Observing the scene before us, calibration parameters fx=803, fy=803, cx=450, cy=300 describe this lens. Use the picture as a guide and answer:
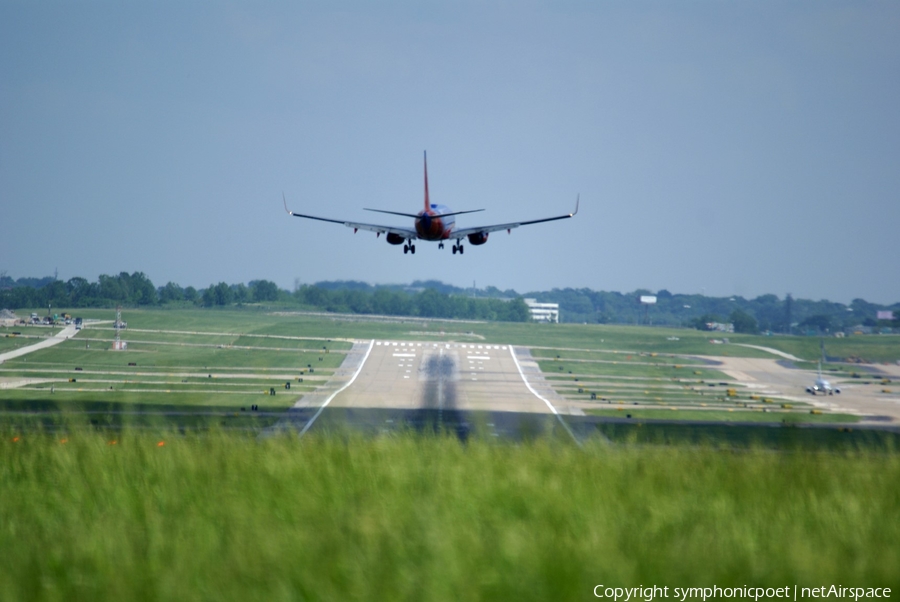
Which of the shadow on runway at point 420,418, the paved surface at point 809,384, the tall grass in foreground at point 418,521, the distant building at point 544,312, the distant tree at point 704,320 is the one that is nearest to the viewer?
the tall grass in foreground at point 418,521

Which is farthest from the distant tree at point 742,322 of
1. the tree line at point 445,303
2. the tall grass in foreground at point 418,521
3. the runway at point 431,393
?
the tall grass in foreground at point 418,521

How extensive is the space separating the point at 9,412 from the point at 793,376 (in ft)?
156

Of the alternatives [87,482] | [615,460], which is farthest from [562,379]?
[87,482]

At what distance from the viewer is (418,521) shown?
8.38 metres

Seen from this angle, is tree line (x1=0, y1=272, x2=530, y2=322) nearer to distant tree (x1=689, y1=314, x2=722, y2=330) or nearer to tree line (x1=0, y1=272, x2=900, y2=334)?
tree line (x1=0, y1=272, x2=900, y2=334)

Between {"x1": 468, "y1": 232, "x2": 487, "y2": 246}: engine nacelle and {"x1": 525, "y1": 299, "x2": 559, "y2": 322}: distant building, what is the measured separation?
67.6 m

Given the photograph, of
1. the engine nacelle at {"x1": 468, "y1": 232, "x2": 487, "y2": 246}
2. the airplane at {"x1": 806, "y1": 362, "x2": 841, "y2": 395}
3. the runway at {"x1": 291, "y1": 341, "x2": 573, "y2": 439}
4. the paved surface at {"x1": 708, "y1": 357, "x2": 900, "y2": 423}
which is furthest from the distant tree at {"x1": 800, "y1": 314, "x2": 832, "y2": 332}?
the engine nacelle at {"x1": 468, "y1": 232, "x2": 487, "y2": 246}

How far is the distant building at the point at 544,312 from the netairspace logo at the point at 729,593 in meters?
94.9

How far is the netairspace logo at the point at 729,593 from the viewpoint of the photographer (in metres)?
6.78

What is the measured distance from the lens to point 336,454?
42.5ft

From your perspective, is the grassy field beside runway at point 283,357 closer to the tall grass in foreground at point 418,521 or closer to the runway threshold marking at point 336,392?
the runway threshold marking at point 336,392

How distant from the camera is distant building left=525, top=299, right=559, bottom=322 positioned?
359 ft

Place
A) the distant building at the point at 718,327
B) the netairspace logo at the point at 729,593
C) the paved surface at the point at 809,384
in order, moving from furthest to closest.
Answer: the distant building at the point at 718,327, the paved surface at the point at 809,384, the netairspace logo at the point at 729,593

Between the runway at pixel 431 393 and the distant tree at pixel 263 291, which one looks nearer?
the runway at pixel 431 393
